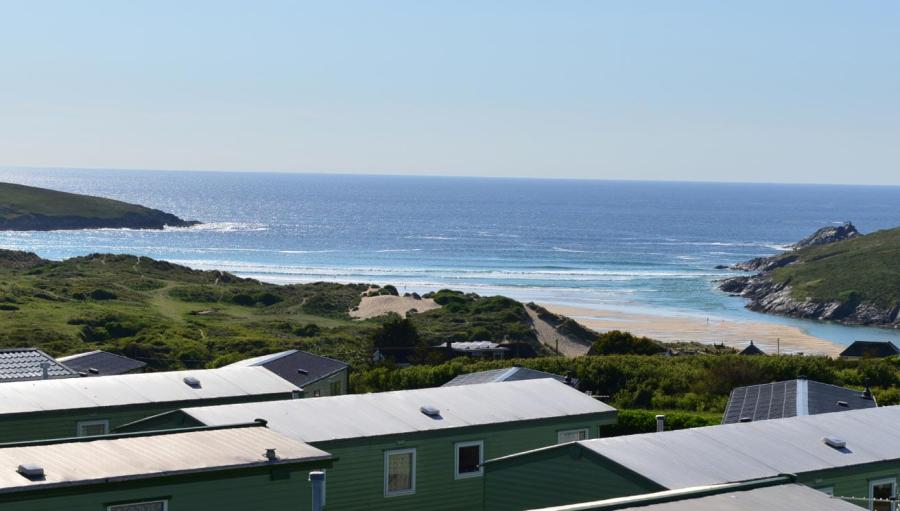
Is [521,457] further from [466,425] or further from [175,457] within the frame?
[175,457]

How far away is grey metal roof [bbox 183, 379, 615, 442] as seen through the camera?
19531mm

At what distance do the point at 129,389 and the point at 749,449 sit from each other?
39.1 feet

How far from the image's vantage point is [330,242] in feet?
601

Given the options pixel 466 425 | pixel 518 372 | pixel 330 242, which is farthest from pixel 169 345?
pixel 330 242

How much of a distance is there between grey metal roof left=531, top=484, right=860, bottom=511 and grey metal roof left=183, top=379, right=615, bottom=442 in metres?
6.08

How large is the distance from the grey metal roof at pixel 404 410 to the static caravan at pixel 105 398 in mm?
2359

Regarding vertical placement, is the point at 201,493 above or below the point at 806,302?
above

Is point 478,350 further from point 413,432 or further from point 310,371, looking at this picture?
point 413,432

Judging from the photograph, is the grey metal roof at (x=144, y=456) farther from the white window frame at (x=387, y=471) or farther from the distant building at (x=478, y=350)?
the distant building at (x=478, y=350)

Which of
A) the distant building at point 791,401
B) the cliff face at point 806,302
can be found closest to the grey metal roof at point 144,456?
the distant building at point 791,401

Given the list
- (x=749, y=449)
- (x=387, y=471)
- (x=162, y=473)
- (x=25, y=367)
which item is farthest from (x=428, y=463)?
(x=25, y=367)

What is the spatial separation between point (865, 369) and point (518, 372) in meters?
13.5

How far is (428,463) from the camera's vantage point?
789 inches

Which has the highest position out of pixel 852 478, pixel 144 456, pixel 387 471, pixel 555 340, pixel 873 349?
pixel 144 456
